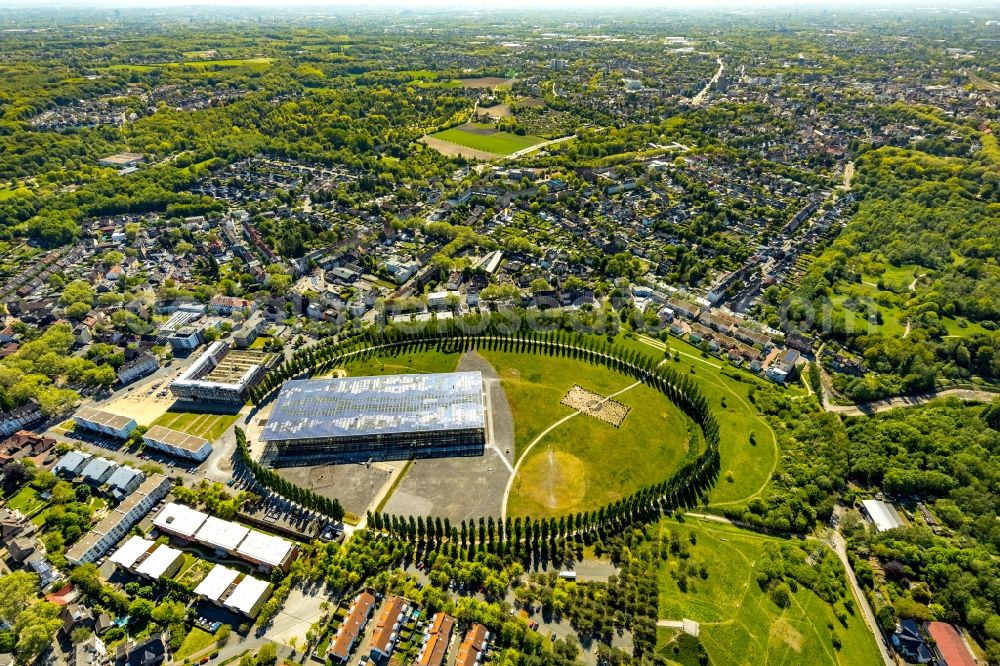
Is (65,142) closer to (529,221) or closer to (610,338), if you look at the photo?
(529,221)

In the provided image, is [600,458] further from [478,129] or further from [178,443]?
[478,129]

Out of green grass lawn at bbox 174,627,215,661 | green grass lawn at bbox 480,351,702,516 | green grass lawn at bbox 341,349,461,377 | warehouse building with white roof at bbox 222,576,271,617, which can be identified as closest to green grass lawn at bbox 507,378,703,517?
green grass lawn at bbox 480,351,702,516

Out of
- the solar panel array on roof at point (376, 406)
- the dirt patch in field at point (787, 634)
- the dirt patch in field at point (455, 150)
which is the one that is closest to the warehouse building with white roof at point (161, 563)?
the solar panel array on roof at point (376, 406)

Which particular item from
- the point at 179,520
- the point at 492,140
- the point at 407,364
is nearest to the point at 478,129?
the point at 492,140

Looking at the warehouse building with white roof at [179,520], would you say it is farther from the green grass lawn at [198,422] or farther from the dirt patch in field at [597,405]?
the dirt patch in field at [597,405]

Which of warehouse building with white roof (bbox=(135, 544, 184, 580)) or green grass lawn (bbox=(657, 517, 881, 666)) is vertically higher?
warehouse building with white roof (bbox=(135, 544, 184, 580))

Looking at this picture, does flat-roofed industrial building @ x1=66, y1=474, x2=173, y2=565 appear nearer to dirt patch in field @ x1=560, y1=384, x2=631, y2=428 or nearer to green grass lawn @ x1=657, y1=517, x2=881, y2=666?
dirt patch in field @ x1=560, y1=384, x2=631, y2=428
